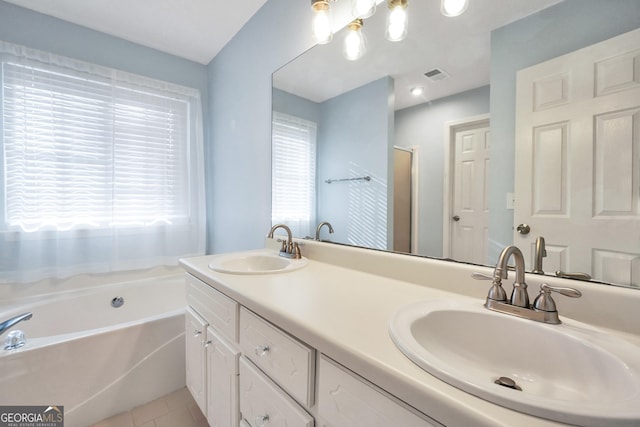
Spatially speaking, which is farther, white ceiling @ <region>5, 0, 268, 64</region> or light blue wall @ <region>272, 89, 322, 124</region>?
white ceiling @ <region>5, 0, 268, 64</region>

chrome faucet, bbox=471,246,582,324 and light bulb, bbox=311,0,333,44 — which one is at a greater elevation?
light bulb, bbox=311,0,333,44

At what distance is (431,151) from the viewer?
990 mm

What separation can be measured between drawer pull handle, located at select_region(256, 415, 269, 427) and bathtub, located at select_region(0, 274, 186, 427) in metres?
1.10

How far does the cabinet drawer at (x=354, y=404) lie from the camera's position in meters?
0.45

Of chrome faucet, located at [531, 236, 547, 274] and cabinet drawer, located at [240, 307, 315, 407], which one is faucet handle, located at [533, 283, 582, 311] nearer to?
chrome faucet, located at [531, 236, 547, 274]

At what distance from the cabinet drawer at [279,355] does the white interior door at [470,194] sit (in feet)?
2.05

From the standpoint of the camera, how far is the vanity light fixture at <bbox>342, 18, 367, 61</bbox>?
1212mm

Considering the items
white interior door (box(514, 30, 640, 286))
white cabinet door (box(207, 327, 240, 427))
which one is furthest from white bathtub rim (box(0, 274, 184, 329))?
white interior door (box(514, 30, 640, 286))

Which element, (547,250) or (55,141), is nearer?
(547,250)

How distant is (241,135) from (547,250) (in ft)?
6.45

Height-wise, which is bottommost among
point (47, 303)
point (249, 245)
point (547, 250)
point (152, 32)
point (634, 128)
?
point (47, 303)

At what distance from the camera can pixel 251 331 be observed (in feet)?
2.77

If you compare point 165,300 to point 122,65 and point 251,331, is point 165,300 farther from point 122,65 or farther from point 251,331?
point 122,65

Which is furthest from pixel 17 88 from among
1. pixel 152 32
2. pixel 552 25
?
pixel 552 25
